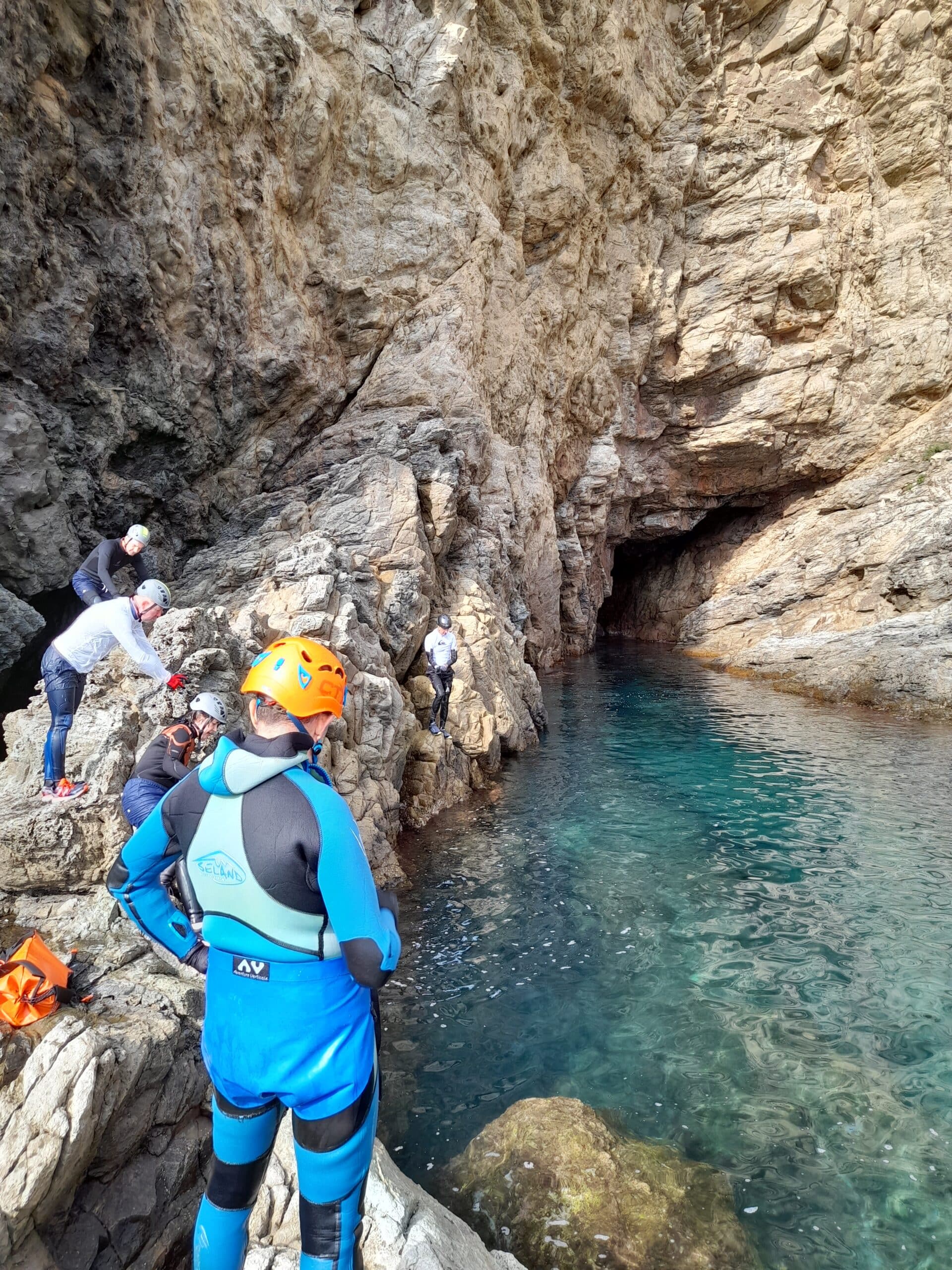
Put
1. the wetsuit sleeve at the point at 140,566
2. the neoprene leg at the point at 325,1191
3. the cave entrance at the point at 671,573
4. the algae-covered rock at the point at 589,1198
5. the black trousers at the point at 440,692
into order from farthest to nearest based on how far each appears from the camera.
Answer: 1. the cave entrance at the point at 671,573
2. the black trousers at the point at 440,692
3. the wetsuit sleeve at the point at 140,566
4. the algae-covered rock at the point at 589,1198
5. the neoprene leg at the point at 325,1191

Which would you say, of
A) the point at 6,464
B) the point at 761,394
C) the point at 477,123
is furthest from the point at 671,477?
the point at 6,464

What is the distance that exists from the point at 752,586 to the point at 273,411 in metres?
23.6

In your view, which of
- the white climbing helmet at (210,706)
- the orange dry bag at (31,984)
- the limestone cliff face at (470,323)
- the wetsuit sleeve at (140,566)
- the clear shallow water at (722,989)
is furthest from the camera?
the limestone cliff face at (470,323)

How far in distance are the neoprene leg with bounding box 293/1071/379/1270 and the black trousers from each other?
33.3 ft

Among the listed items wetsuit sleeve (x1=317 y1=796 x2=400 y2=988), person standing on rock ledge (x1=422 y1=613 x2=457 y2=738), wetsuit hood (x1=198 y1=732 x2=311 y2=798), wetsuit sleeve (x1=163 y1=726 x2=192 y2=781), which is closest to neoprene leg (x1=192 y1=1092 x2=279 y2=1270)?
wetsuit sleeve (x1=317 y1=796 x2=400 y2=988)

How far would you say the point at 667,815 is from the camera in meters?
11.0

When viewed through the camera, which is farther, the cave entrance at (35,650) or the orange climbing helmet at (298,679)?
the cave entrance at (35,650)

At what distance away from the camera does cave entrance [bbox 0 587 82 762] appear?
10844mm

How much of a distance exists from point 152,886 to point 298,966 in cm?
92

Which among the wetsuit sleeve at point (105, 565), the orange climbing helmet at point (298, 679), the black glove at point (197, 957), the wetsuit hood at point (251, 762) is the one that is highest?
the wetsuit sleeve at point (105, 565)

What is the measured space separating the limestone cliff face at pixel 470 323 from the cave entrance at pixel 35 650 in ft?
3.14

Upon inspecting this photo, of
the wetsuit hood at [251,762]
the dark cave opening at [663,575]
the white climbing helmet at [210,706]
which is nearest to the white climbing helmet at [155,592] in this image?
the white climbing helmet at [210,706]

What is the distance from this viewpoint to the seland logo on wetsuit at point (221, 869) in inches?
93.4

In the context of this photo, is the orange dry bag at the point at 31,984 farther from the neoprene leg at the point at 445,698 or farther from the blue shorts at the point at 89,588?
the neoprene leg at the point at 445,698
